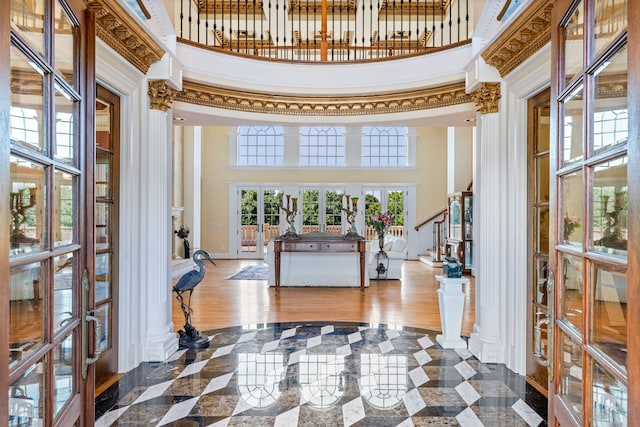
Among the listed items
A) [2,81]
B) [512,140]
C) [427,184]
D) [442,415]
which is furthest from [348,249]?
[2,81]

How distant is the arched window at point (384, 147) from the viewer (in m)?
12.5

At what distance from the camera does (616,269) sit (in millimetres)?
1107

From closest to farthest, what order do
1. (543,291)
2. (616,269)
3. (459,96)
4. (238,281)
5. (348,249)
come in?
1. (616,269)
2. (543,291)
3. (459,96)
4. (348,249)
5. (238,281)

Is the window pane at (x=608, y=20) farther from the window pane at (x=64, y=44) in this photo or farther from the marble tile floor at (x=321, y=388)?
the marble tile floor at (x=321, y=388)

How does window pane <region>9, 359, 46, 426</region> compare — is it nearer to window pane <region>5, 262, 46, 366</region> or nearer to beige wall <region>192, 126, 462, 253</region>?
window pane <region>5, 262, 46, 366</region>

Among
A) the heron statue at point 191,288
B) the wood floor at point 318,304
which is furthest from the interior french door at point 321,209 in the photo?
the heron statue at point 191,288

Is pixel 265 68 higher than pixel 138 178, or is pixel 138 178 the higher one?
pixel 265 68

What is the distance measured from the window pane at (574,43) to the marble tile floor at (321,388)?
2112 millimetres

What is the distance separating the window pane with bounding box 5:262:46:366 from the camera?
1.12 meters

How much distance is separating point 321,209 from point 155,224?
8.86 meters

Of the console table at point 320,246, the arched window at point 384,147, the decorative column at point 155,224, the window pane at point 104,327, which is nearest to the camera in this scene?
the window pane at point 104,327

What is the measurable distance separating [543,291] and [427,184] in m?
9.34

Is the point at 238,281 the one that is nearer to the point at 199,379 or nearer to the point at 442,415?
the point at 199,379

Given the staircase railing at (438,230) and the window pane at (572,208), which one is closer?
the window pane at (572,208)
